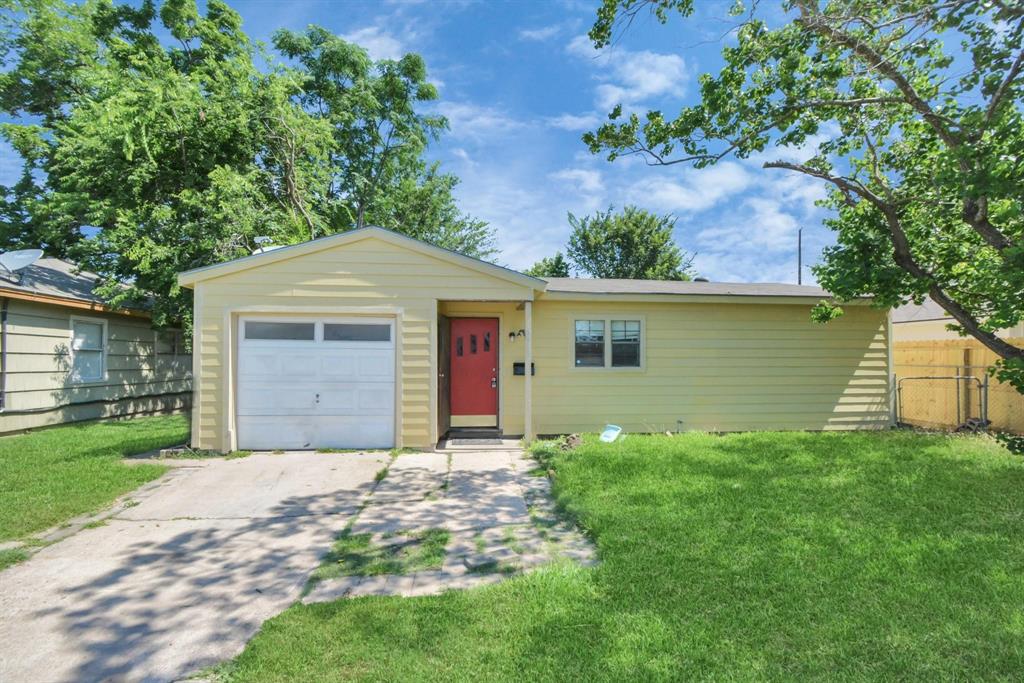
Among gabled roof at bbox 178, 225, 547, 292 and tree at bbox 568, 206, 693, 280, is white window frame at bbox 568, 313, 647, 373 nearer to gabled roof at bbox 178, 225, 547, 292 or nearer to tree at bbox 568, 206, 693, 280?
gabled roof at bbox 178, 225, 547, 292

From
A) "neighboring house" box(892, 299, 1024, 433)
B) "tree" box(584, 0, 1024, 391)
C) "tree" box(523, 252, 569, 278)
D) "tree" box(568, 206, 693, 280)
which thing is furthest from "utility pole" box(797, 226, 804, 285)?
"tree" box(584, 0, 1024, 391)

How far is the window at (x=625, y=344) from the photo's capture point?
918 cm

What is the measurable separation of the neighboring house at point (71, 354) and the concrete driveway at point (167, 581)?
5923 mm

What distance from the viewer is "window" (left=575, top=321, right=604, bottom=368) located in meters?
9.09

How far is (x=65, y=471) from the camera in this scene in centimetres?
616

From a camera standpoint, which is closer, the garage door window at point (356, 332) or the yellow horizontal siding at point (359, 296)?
the yellow horizontal siding at point (359, 296)

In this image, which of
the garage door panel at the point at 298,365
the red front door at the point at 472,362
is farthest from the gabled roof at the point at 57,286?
the red front door at the point at 472,362

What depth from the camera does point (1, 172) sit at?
1499cm

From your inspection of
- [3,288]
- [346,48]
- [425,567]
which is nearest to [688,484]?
[425,567]

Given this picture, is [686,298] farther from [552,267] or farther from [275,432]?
[552,267]

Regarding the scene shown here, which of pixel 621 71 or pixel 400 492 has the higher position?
pixel 621 71

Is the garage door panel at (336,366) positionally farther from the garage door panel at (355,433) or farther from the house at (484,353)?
the garage door panel at (355,433)

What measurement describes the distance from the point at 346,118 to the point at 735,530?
19.3 metres

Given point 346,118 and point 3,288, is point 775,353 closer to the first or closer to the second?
point 3,288
